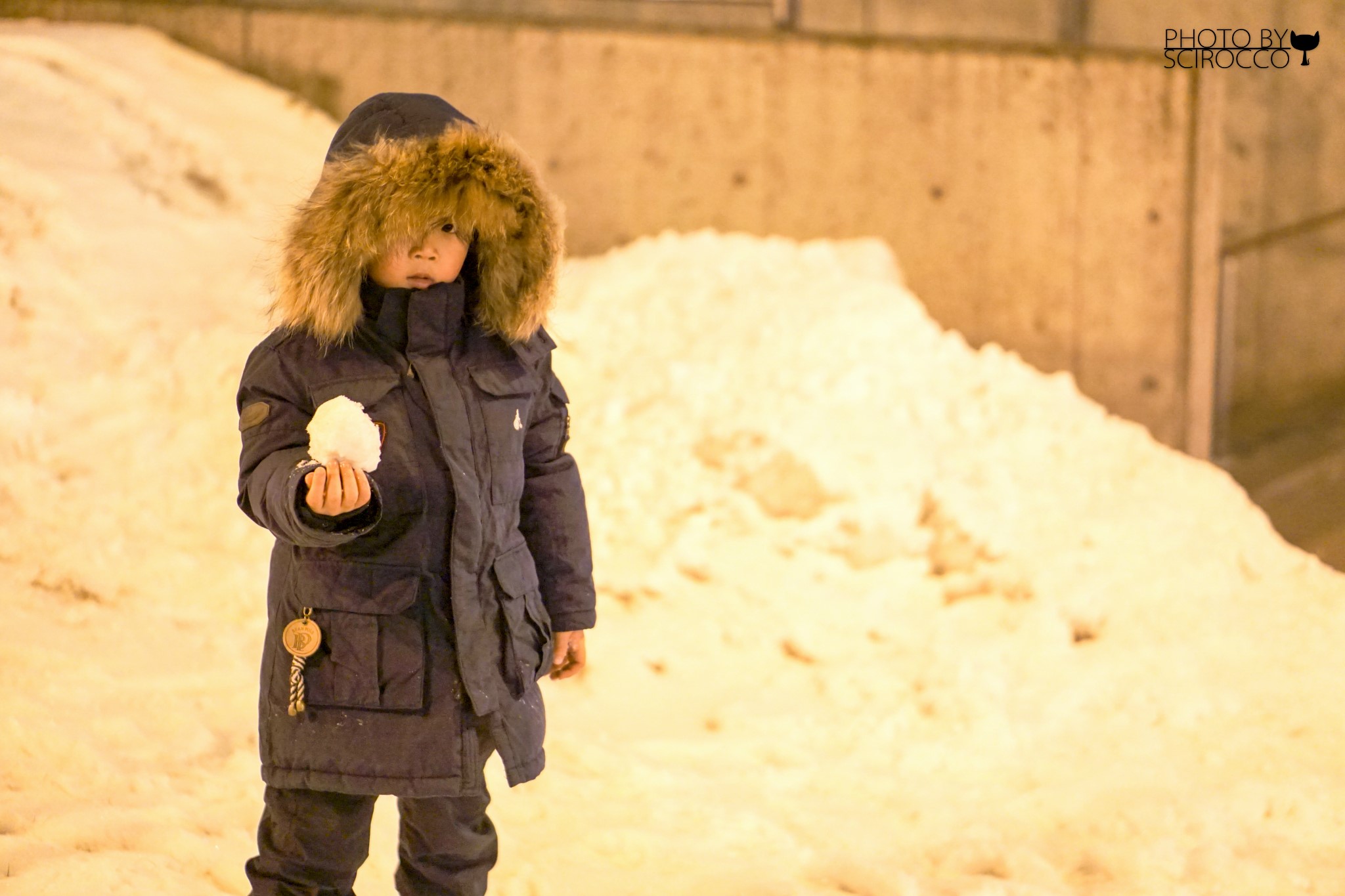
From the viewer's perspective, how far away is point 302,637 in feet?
6.69

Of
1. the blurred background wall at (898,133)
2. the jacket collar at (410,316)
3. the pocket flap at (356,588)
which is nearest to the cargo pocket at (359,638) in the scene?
the pocket flap at (356,588)

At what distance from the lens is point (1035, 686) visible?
405 centimetres

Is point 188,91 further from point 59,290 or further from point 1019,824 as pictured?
point 1019,824

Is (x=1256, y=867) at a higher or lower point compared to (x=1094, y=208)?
lower

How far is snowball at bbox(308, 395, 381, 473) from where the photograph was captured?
74.7 inches

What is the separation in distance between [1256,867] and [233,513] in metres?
3.14

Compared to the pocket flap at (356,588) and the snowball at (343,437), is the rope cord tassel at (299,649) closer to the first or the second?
the pocket flap at (356,588)

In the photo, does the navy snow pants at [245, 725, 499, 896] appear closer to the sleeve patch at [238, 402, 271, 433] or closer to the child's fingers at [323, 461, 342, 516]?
the child's fingers at [323, 461, 342, 516]

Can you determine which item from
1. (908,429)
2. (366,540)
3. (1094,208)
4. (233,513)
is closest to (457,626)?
(366,540)

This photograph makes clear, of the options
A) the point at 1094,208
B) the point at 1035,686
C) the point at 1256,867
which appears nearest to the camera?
the point at 1256,867

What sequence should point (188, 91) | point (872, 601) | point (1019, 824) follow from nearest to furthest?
point (1019, 824) < point (872, 601) < point (188, 91)

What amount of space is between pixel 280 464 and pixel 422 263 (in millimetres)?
427

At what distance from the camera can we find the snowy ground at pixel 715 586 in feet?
9.75

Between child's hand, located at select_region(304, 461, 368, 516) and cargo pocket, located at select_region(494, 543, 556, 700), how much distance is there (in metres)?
0.35
